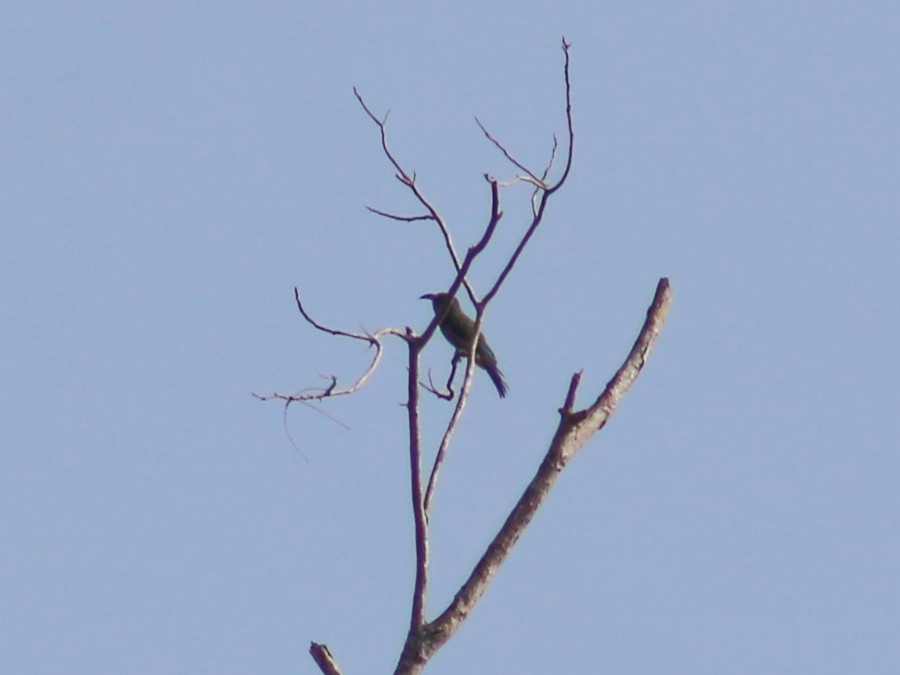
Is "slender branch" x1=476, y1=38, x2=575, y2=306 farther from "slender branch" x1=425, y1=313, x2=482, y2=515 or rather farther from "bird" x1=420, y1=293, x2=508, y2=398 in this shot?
"bird" x1=420, y1=293, x2=508, y2=398

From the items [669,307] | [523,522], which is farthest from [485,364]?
[523,522]

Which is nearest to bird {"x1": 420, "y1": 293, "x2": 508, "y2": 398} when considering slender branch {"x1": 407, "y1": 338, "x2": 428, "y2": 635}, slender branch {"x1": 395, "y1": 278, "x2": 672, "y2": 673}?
slender branch {"x1": 395, "y1": 278, "x2": 672, "y2": 673}

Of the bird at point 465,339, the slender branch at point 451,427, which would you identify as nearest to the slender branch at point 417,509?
the slender branch at point 451,427

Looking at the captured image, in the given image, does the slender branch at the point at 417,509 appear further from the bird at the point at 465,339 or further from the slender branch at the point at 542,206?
the bird at the point at 465,339

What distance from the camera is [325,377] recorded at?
195 inches

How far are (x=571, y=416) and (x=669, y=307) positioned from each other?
0.95 meters

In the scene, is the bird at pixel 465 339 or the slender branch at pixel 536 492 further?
the bird at pixel 465 339

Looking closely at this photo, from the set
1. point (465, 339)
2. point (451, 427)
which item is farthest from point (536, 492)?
point (465, 339)

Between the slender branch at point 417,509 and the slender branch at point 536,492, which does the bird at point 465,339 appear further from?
the slender branch at point 417,509

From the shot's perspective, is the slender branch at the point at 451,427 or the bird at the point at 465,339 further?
the bird at the point at 465,339

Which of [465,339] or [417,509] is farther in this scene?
[465,339]

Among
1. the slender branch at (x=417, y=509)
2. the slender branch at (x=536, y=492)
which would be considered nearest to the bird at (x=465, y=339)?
the slender branch at (x=536, y=492)

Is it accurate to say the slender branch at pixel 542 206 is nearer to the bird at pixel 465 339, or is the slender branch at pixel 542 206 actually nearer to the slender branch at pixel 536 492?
the slender branch at pixel 536 492

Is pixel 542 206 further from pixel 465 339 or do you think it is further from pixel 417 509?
pixel 465 339
